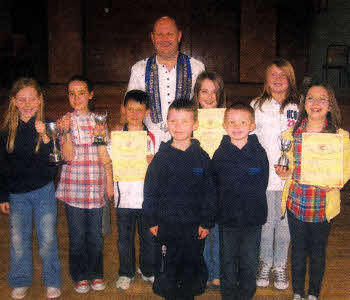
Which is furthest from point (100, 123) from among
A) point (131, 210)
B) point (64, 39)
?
point (64, 39)

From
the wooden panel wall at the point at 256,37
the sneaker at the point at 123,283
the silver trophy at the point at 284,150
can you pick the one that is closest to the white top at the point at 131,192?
the sneaker at the point at 123,283

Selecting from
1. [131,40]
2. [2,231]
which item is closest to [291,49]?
[131,40]

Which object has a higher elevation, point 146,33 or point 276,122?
point 146,33

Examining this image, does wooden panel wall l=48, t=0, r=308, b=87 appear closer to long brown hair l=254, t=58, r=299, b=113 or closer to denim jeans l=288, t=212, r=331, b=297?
long brown hair l=254, t=58, r=299, b=113

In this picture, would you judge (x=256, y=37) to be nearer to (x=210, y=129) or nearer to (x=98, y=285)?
(x=210, y=129)

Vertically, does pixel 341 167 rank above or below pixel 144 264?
above

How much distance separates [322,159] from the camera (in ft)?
7.82

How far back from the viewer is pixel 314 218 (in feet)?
8.05

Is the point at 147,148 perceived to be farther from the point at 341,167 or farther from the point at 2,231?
the point at 2,231

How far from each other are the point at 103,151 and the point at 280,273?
1.41 meters

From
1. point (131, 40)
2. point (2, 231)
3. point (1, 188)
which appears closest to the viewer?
point (1, 188)

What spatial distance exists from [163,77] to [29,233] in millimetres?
1403

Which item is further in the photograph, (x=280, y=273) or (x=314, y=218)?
(x=280, y=273)

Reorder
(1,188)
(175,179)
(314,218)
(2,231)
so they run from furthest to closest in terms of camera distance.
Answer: (2,231) → (1,188) → (314,218) → (175,179)
